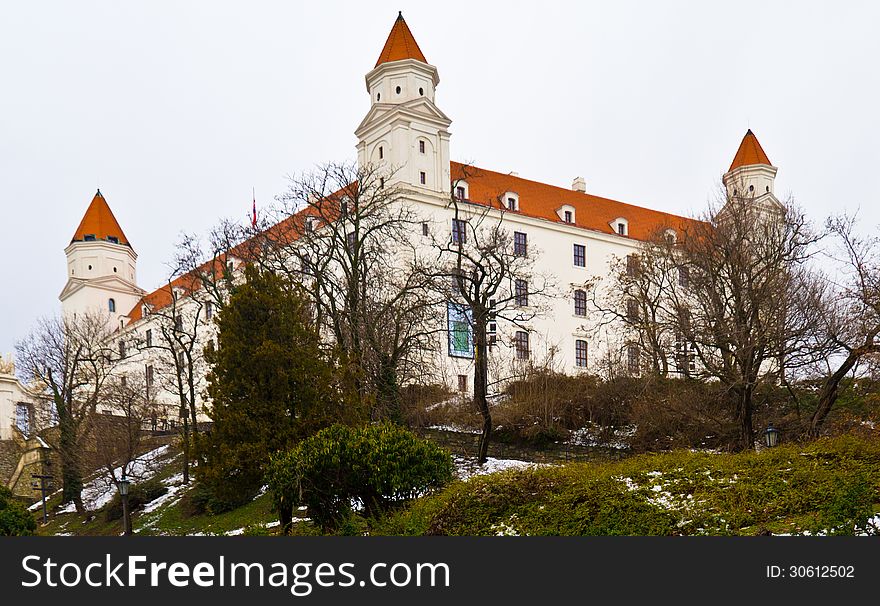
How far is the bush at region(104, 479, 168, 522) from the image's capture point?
3456 cm

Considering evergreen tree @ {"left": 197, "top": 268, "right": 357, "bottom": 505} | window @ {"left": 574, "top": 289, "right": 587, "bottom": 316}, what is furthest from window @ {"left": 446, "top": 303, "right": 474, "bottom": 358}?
evergreen tree @ {"left": 197, "top": 268, "right": 357, "bottom": 505}

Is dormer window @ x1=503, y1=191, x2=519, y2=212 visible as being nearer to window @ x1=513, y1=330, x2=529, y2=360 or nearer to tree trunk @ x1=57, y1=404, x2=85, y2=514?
window @ x1=513, y1=330, x2=529, y2=360

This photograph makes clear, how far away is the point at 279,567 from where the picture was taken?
10125mm

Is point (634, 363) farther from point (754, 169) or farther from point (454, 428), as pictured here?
point (754, 169)

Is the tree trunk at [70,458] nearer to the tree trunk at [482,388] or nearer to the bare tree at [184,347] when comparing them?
the bare tree at [184,347]

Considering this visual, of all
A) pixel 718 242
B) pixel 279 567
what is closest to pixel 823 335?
pixel 718 242

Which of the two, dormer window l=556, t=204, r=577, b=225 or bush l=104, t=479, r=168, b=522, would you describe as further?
dormer window l=556, t=204, r=577, b=225

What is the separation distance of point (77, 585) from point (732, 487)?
8.80 meters

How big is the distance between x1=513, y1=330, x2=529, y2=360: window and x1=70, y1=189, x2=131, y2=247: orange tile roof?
3691 cm

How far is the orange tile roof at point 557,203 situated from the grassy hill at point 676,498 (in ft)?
119

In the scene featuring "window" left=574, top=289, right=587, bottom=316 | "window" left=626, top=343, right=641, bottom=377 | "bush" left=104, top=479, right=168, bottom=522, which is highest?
"window" left=574, top=289, right=587, bottom=316

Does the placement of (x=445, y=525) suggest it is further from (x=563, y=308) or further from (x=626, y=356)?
(x=563, y=308)

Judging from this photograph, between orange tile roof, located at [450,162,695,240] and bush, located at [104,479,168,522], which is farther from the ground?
orange tile roof, located at [450,162,695,240]

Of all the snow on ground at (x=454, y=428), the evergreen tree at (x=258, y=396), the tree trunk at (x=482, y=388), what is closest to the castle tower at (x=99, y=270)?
the snow on ground at (x=454, y=428)
